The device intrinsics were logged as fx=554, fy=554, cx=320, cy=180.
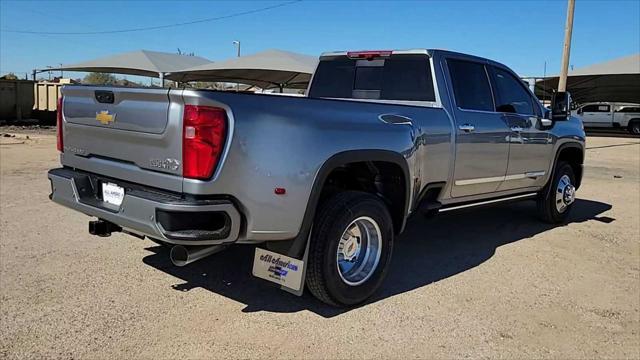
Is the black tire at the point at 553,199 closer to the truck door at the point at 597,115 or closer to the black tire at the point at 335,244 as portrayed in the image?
the black tire at the point at 335,244

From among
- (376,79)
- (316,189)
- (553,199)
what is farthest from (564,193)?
(316,189)

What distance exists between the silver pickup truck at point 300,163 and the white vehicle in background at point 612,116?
30682mm

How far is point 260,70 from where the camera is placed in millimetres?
21391

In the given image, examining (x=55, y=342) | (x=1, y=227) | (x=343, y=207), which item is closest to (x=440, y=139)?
(x=343, y=207)

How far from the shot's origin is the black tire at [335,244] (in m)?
3.82

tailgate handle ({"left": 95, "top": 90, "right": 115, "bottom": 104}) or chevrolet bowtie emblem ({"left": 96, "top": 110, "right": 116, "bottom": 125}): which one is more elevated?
tailgate handle ({"left": 95, "top": 90, "right": 115, "bottom": 104})

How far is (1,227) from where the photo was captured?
6.04 meters

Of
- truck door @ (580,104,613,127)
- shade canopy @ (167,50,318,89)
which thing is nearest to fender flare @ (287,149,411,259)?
shade canopy @ (167,50,318,89)

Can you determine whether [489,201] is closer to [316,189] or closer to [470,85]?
[470,85]

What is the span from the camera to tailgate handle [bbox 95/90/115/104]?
3.74 meters

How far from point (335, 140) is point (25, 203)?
17.9 feet

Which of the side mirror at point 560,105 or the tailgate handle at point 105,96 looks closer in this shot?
the tailgate handle at point 105,96

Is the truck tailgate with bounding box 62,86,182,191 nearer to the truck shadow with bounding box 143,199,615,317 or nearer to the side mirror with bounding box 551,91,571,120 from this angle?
the truck shadow with bounding box 143,199,615,317

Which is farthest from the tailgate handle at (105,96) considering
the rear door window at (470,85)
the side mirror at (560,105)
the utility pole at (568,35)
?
the utility pole at (568,35)
